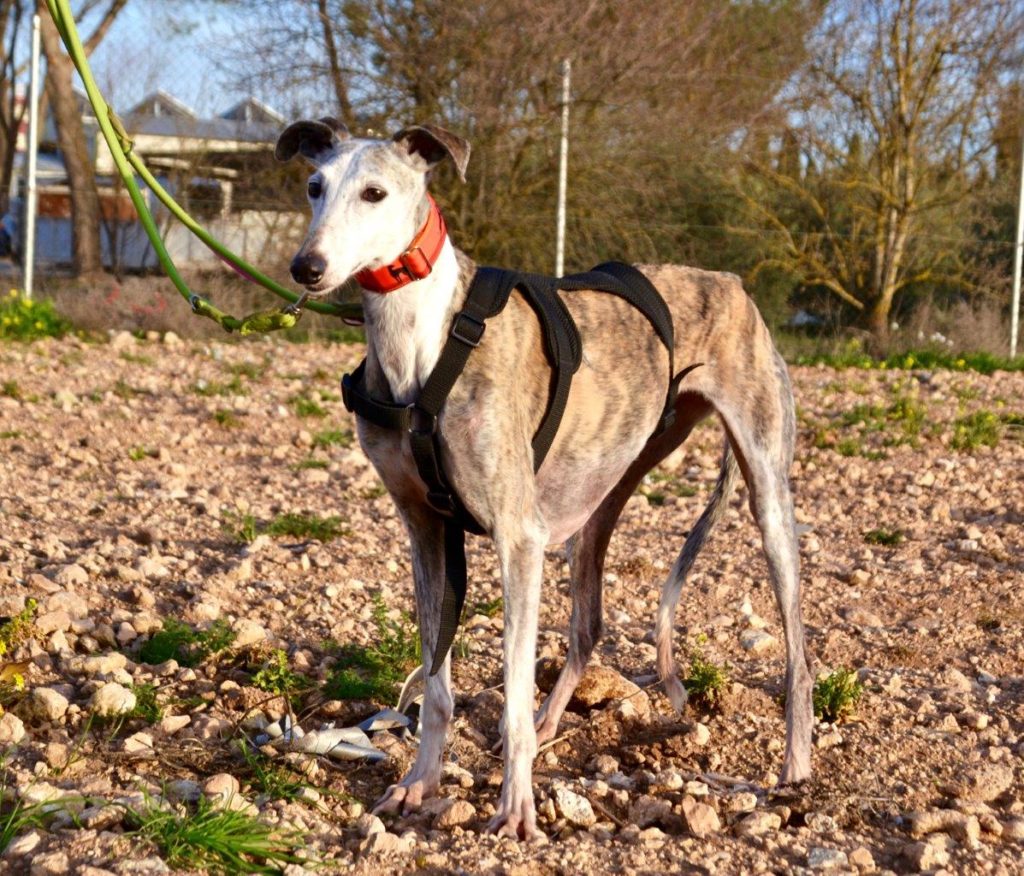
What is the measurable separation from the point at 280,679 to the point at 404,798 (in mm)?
832

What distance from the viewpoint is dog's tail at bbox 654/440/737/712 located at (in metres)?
4.07

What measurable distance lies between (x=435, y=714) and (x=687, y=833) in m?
0.73

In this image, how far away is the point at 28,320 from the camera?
1144 centimetres

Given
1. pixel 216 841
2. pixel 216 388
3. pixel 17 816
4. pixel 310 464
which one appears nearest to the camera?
pixel 216 841

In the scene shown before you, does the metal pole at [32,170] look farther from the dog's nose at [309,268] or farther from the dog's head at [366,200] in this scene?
the dog's nose at [309,268]

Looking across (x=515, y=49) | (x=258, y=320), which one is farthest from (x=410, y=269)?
(x=515, y=49)

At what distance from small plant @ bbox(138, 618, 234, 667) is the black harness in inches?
44.9

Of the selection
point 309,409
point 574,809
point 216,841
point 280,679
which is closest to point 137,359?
point 309,409

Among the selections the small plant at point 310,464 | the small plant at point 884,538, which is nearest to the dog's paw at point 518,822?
the small plant at point 884,538

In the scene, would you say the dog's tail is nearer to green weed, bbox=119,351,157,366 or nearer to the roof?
green weed, bbox=119,351,157,366

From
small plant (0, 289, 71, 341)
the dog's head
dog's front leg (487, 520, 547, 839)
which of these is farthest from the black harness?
small plant (0, 289, 71, 341)

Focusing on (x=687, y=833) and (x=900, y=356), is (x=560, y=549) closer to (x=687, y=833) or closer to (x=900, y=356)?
(x=687, y=833)

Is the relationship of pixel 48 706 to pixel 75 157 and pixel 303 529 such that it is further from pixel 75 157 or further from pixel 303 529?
pixel 75 157

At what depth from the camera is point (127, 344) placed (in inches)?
439
